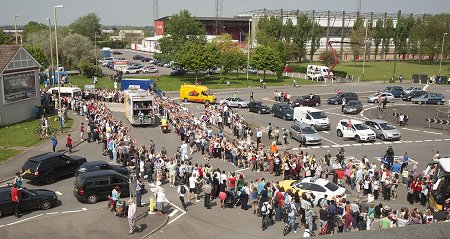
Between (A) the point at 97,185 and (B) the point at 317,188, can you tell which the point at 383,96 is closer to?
(B) the point at 317,188

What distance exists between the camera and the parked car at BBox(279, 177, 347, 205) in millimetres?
20203

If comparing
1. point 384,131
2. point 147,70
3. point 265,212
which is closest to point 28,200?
point 265,212

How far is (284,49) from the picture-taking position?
8406 cm

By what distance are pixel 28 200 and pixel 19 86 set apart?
23.6m

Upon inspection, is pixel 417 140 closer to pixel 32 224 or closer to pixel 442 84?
pixel 32 224

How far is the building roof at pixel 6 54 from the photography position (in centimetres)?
3774

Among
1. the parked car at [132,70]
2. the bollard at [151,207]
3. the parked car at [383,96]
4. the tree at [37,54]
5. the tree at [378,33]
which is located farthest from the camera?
the tree at [378,33]

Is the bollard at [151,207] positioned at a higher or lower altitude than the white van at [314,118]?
lower

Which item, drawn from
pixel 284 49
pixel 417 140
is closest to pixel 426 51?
pixel 284 49

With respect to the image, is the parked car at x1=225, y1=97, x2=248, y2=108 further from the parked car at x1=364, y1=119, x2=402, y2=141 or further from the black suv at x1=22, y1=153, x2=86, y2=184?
the black suv at x1=22, y1=153, x2=86, y2=184

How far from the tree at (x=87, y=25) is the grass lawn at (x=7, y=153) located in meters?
118

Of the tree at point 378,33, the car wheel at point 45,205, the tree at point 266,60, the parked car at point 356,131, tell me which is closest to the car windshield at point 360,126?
the parked car at point 356,131

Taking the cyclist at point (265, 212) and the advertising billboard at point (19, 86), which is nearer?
the cyclist at point (265, 212)

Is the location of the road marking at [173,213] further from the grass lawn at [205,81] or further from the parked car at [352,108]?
the grass lawn at [205,81]
